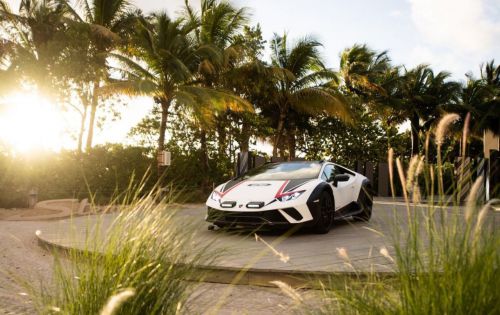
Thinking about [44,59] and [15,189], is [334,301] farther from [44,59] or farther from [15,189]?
[44,59]

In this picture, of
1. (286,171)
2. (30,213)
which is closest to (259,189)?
(286,171)

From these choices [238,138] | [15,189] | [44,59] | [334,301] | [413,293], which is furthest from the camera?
[238,138]

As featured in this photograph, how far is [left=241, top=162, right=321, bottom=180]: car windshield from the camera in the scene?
8133 millimetres

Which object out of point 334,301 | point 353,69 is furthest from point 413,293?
point 353,69

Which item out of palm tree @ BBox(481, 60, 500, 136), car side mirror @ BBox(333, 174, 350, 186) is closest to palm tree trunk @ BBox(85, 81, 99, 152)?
car side mirror @ BBox(333, 174, 350, 186)

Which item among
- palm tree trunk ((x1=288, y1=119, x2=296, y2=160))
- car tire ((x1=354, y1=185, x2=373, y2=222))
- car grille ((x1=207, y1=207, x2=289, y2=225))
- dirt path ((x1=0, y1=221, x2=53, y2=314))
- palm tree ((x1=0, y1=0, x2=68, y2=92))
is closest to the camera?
dirt path ((x1=0, y1=221, x2=53, y2=314))

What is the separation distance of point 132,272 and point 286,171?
6.18 meters

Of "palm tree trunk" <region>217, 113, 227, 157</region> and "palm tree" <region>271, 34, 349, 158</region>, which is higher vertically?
"palm tree" <region>271, 34, 349, 158</region>

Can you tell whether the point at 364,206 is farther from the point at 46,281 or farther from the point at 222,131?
the point at 222,131

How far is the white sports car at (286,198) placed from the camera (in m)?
7.20

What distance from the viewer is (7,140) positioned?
15.6 m

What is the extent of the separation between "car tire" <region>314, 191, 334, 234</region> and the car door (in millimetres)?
264

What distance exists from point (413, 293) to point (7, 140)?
15977 mm

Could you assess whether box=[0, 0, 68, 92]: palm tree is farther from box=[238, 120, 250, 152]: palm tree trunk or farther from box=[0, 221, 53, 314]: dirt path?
box=[0, 221, 53, 314]: dirt path
